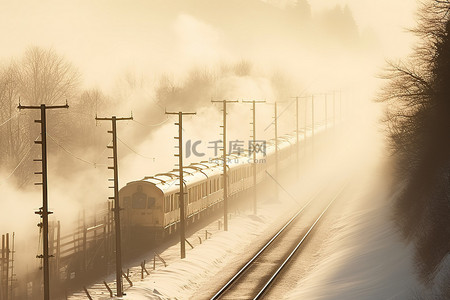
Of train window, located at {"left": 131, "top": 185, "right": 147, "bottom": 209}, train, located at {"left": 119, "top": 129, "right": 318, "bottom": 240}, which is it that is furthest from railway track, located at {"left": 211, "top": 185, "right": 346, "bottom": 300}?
train window, located at {"left": 131, "top": 185, "right": 147, "bottom": 209}

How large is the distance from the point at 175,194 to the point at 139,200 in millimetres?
2946

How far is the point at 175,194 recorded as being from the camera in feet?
141

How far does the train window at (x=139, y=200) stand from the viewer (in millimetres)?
40844

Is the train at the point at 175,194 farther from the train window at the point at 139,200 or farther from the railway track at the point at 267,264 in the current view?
the railway track at the point at 267,264

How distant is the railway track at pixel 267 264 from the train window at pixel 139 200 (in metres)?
7.44

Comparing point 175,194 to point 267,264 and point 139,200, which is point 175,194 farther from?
point 267,264

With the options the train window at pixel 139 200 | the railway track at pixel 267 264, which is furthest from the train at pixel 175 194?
the railway track at pixel 267 264

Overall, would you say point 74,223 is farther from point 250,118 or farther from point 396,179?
point 250,118

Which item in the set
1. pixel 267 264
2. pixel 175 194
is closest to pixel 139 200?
pixel 175 194

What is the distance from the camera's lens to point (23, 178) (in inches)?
2400

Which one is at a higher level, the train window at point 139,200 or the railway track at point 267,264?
the train window at point 139,200

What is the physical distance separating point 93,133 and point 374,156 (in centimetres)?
4684

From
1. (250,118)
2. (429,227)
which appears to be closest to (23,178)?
(429,227)

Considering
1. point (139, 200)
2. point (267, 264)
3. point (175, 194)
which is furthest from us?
point (175, 194)
